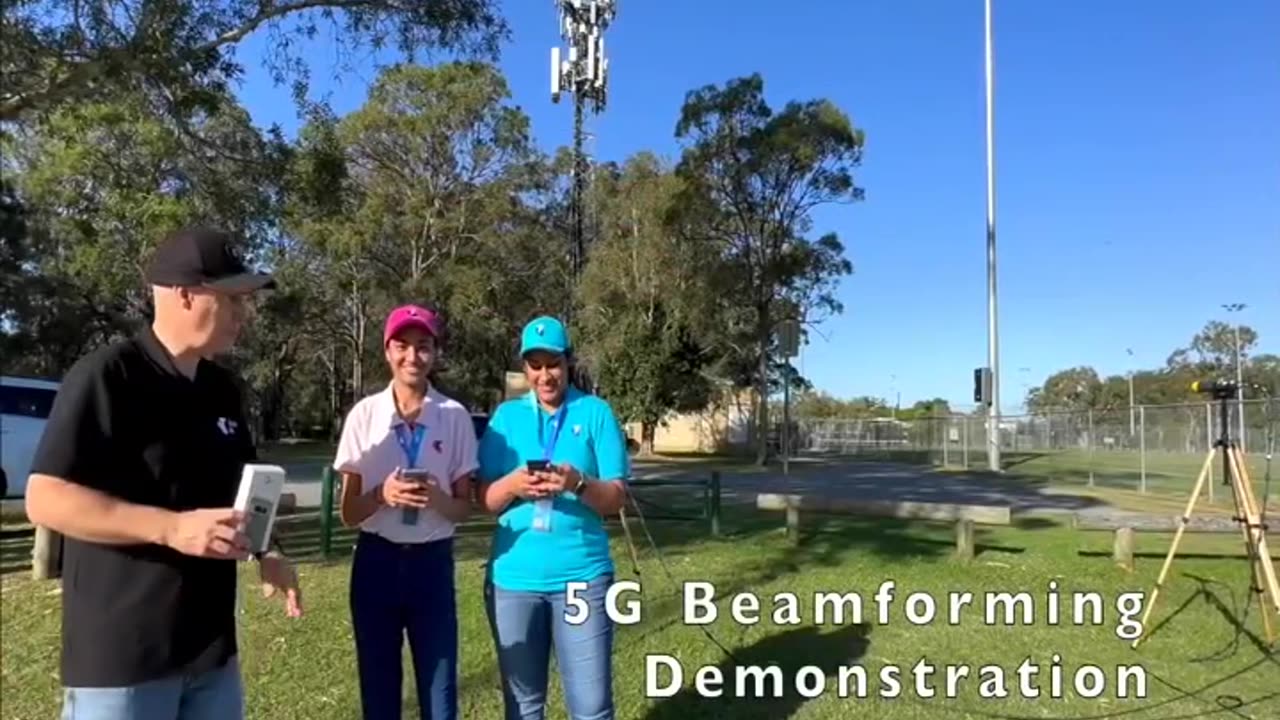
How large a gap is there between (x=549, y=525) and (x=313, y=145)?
8103mm

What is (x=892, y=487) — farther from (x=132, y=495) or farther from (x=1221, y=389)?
(x=132, y=495)

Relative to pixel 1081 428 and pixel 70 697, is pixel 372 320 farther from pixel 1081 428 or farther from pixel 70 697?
pixel 70 697

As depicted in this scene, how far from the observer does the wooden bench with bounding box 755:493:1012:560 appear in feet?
28.6

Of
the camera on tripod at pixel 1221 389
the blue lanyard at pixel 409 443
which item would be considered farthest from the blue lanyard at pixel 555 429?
the camera on tripod at pixel 1221 389

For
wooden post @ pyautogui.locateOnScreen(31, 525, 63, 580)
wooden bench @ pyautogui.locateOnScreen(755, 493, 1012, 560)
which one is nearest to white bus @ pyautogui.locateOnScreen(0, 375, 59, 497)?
wooden post @ pyautogui.locateOnScreen(31, 525, 63, 580)

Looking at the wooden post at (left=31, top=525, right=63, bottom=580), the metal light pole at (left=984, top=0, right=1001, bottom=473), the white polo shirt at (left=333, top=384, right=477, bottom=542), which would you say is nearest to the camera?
the white polo shirt at (left=333, top=384, right=477, bottom=542)

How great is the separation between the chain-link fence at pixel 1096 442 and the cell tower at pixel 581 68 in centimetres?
1282

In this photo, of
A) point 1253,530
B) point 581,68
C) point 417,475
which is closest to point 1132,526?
point 1253,530

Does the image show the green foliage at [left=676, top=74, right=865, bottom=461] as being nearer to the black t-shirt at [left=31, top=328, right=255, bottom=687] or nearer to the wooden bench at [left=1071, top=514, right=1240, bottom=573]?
the wooden bench at [left=1071, top=514, right=1240, bottom=573]

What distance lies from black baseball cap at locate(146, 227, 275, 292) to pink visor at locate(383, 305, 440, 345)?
935 millimetres

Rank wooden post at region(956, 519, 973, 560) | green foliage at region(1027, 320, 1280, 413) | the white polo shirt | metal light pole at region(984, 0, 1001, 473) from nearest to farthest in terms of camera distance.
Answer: the white polo shirt < wooden post at region(956, 519, 973, 560) < metal light pole at region(984, 0, 1001, 473) < green foliage at region(1027, 320, 1280, 413)

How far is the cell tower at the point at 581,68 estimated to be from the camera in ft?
106

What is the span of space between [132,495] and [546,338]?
142 centimetres

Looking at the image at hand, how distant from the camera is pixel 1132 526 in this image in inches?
422
